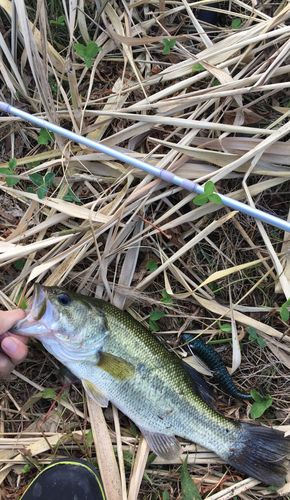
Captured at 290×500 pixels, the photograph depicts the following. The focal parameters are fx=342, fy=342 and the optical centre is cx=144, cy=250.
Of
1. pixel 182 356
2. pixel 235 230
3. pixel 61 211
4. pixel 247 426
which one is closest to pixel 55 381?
pixel 182 356

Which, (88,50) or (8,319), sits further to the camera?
(88,50)

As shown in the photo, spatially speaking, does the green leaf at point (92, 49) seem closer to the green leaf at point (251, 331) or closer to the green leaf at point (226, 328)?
the green leaf at point (226, 328)

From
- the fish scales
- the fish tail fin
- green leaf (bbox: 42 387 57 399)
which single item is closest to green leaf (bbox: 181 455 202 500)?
the fish scales

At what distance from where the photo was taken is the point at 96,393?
9.00 ft

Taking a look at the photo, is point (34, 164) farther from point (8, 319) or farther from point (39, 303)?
point (8, 319)

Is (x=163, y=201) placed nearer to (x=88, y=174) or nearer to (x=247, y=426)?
(x=88, y=174)

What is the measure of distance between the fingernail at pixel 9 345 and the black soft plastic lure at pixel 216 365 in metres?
1.37

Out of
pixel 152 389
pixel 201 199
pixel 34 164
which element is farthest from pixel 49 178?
pixel 152 389

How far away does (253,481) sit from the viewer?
2805 millimetres

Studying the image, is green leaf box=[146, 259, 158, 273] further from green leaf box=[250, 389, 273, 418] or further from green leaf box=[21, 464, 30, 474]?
green leaf box=[21, 464, 30, 474]

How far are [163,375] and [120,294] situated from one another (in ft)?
2.45

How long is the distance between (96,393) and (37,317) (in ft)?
2.65

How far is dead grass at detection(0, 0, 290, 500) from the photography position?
9.06 feet

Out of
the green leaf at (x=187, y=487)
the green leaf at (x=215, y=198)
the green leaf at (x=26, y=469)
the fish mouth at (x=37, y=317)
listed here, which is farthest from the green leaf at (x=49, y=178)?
the green leaf at (x=187, y=487)
